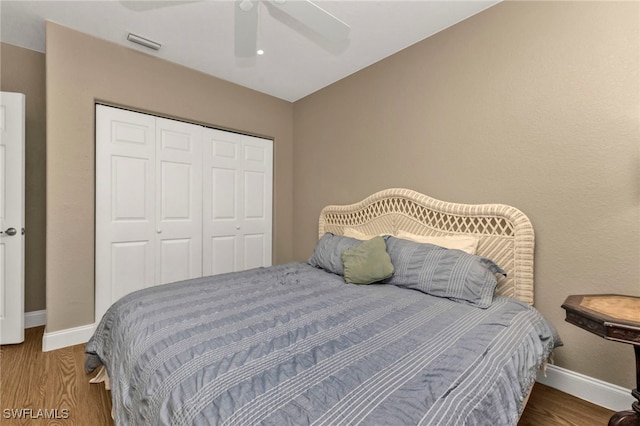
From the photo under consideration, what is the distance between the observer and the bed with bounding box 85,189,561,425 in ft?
2.77

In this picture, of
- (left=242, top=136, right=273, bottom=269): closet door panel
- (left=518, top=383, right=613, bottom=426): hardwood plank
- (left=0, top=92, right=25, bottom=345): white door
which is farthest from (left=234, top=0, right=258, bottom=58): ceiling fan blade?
(left=518, top=383, right=613, bottom=426): hardwood plank

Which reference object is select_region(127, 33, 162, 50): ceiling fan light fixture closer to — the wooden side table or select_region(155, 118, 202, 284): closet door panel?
select_region(155, 118, 202, 284): closet door panel

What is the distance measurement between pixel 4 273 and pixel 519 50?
446cm

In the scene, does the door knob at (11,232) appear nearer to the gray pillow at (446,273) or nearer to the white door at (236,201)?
the white door at (236,201)

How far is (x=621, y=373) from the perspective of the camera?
1.65 meters

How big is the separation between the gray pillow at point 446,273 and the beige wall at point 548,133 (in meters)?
0.47

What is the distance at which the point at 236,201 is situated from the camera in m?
3.58

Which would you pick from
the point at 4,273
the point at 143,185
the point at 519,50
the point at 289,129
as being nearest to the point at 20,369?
the point at 4,273

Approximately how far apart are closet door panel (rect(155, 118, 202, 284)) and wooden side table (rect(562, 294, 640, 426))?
3225 mm

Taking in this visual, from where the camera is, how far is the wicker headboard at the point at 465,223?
1.95 metres

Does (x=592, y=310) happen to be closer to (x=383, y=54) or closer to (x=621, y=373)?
(x=621, y=373)

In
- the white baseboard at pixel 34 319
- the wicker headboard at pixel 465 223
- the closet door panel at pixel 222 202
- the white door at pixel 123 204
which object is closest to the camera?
the wicker headboard at pixel 465 223

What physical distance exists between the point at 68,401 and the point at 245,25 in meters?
2.61

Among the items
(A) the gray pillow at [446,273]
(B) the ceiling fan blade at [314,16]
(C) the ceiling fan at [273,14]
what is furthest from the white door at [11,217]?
(A) the gray pillow at [446,273]
